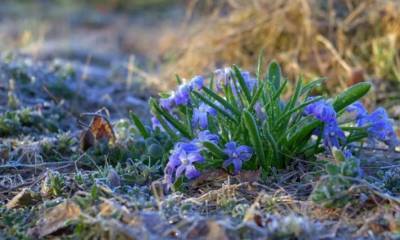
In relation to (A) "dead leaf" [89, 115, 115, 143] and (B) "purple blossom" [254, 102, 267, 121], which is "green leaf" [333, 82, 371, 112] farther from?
(A) "dead leaf" [89, 115, 115, 143]

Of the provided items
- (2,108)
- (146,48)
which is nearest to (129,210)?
(2,108)

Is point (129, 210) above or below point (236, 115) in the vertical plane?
below

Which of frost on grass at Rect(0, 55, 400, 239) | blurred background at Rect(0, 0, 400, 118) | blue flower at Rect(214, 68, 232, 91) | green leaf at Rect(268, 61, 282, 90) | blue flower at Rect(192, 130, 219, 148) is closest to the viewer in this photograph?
frost on grass at Rect(0, 55, 400, 239)

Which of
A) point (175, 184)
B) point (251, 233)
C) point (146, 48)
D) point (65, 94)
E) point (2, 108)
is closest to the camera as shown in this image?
point (251, 233)

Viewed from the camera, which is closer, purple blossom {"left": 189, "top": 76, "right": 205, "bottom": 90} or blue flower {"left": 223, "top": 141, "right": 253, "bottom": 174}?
blue flower {"left": 223, "top": 141, "right": 253, "bottom": 174}

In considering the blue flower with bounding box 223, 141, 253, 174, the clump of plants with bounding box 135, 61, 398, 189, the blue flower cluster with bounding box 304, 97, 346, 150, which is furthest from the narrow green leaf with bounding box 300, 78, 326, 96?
the blue flower with bounding box 223, 141, 253, 174

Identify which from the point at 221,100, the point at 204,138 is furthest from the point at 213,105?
the point at 204,138

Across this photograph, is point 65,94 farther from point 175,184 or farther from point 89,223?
point 89,223
